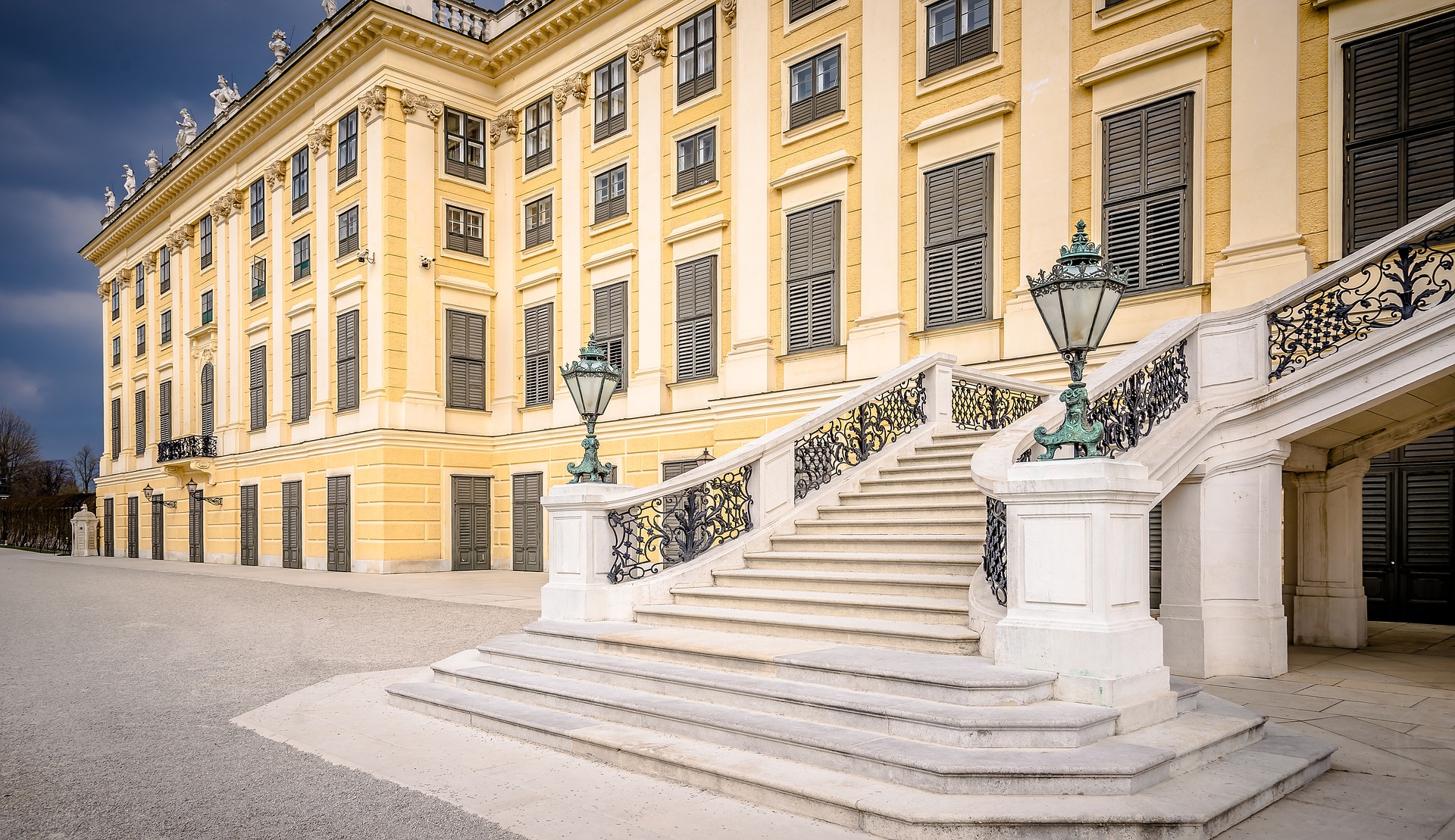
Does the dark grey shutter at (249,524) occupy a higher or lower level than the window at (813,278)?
lower

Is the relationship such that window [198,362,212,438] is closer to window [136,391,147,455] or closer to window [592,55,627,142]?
window [136,391,147,455]

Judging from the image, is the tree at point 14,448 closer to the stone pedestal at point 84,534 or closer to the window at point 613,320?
the stone pedestal at point 84,534

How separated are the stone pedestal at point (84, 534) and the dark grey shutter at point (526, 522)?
26.7 metres

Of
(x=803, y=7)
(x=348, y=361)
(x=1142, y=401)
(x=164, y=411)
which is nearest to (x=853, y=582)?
(x=1142, y=401)

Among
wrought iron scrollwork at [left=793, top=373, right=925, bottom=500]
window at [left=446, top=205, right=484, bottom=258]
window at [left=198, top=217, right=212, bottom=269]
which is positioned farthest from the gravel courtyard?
window at [left=198, top=217, right=212, bottom=269]

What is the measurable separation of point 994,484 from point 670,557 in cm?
424

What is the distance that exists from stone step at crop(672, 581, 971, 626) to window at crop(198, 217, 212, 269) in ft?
97.5

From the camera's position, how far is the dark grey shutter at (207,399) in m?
31.9

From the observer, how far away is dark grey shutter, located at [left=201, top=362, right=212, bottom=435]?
105 ft

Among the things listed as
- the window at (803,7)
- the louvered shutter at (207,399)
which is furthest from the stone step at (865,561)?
the louvered shutter at (207,399)

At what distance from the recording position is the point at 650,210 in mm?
20125

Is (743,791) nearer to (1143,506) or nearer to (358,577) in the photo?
(1143,506)

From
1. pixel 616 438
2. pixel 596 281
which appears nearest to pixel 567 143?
pixel 596 281

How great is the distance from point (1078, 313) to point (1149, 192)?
7.31m
